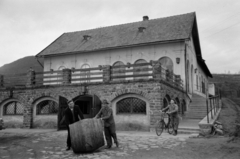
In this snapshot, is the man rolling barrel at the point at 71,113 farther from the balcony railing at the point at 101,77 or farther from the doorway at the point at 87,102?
the balcony railing at the point at 101,77

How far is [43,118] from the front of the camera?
15.1m

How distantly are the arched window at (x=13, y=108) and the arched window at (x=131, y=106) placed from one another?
7.36 m

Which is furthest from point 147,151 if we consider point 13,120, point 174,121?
point 13,120

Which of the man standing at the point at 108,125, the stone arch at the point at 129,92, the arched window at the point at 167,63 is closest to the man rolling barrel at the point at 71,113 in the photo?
the man standing at the point at 108,125

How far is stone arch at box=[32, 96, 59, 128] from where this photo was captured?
14744 mm

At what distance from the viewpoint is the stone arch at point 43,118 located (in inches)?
580

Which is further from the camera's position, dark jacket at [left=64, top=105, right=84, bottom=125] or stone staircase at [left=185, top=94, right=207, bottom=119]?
stone staircase at [left=185, top=94, right=207, bottom=119]

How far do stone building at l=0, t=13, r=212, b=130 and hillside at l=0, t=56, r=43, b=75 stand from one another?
1301 inches

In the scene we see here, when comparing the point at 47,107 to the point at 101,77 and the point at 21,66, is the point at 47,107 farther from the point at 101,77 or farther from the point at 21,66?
the point at 21,66

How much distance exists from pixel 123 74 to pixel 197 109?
20.4ft

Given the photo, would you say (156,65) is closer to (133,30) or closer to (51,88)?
(51,88)

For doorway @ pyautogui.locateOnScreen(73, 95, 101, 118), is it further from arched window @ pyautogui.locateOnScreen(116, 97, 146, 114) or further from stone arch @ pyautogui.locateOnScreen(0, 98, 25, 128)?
stone arch @ pyautogui.locateOnScreen(0, 98, 25, 128)

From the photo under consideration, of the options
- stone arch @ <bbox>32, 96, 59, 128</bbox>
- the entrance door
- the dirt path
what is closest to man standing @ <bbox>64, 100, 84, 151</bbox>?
the dirt path

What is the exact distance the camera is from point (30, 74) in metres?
15.8
